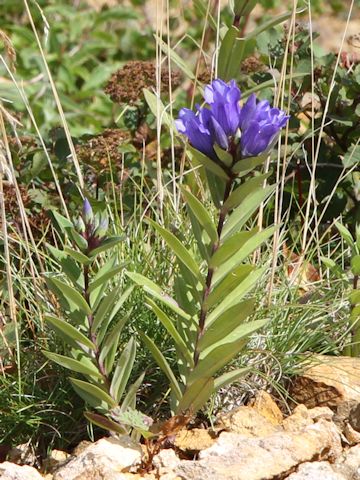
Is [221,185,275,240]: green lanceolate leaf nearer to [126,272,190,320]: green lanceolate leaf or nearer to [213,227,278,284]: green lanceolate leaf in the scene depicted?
[213,227,278,284]: green lanceolate leaf

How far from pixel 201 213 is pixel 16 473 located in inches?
27.0

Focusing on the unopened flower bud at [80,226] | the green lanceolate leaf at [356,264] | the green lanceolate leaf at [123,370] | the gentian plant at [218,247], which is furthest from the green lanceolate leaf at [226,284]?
the green lanceolate leaf at [356,264]

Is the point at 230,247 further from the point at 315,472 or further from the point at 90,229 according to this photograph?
the point at 315,472

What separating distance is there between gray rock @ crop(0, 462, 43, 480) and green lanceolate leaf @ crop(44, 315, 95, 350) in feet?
0.99

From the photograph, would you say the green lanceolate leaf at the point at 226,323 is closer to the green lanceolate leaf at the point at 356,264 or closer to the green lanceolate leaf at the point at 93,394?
the green lanceolate leaf at the point at 93,394

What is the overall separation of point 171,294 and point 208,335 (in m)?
0.45

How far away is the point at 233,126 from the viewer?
2066 mm

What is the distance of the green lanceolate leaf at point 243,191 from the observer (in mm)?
2096

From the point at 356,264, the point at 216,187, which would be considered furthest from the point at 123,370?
the point at 356,264

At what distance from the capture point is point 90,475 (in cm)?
217

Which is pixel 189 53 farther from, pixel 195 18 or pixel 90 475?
pixel 90 475

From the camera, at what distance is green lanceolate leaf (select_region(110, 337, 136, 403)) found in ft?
7.74

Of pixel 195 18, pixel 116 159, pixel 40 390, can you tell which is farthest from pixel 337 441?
pixel 195 18

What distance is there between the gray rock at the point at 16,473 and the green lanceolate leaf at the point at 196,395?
1.25 ft
